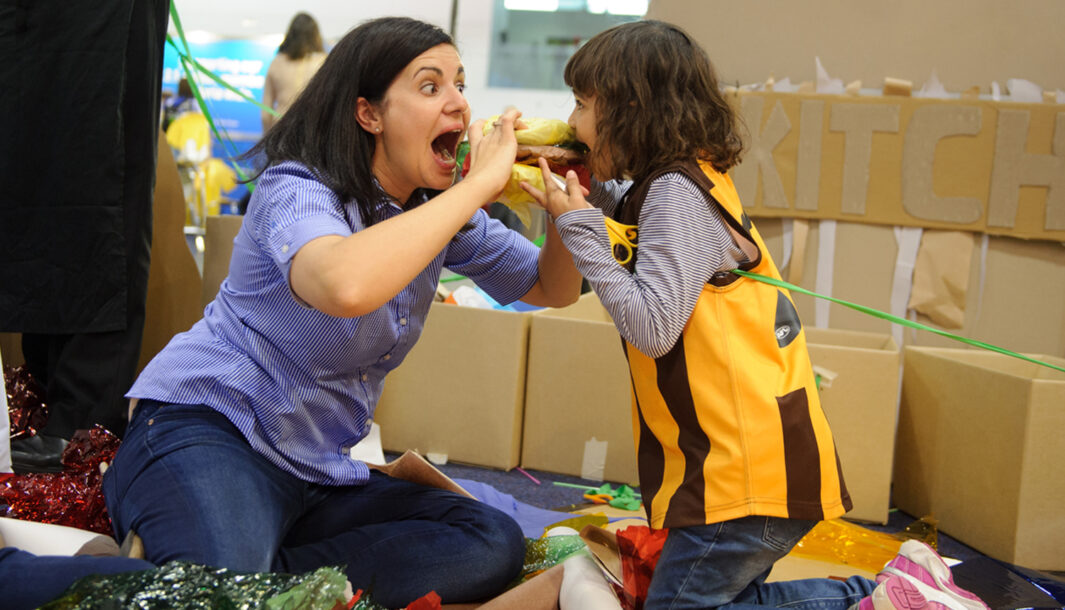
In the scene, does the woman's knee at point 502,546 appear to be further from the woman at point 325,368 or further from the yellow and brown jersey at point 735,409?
the yellow and brown jersey at point 735,409

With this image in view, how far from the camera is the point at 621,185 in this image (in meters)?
1.47

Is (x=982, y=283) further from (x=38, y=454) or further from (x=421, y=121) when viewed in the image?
(x=38, y=454)

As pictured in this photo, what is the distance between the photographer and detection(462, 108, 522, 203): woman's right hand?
1215 millimetres

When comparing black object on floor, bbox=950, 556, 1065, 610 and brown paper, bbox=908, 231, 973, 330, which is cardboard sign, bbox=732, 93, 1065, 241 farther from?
black object on floor, bbox=950, 556, 1065, 610

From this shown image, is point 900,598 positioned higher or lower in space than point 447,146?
lower

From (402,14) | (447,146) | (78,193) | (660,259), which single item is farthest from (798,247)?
(402,14)

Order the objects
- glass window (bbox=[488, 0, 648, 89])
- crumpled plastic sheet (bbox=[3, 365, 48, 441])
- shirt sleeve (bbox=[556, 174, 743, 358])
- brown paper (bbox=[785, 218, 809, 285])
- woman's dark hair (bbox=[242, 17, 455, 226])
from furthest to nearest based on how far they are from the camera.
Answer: glass window (bbox=[488, 0, 648, 89])
brown paper (bbox=[785, 218, 809, 285])
crumpled plastic sheet (bbox=[3, 365, 48, 441])
woman's dark hair (bbox=[242, 17, 455, 226])
shirt sleeve (bbox=[556, 174, 743, 358])

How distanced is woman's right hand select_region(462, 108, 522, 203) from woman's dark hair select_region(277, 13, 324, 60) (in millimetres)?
2692

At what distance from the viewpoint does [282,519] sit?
1.29 meters

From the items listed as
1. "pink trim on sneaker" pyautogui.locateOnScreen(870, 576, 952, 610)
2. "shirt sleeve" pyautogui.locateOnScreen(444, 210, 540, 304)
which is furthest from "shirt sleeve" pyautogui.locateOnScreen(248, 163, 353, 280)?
"pink trim on sneaker" pyautogui.locateOnScreen(870, 576, 952, 610)

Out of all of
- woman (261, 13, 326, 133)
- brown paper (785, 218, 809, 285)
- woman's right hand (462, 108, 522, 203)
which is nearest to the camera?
woman's right hand (462, 108, 522, 203)

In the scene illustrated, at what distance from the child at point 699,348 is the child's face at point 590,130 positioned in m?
0.01

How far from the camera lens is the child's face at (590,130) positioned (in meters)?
1.27

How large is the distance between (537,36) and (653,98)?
480 cm
